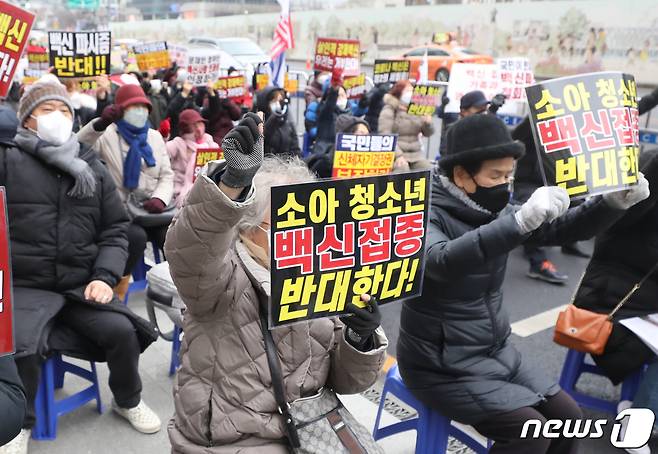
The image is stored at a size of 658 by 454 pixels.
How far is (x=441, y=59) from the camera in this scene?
18578 millimetres

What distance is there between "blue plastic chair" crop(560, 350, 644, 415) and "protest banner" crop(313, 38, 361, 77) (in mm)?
5898

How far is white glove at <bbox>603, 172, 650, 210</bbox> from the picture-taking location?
265 centimetres

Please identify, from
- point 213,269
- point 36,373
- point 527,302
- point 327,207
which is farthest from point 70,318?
point 527,302

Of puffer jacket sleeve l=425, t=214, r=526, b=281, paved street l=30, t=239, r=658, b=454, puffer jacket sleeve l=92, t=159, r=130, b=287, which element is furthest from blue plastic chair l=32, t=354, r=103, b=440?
puffer jacket sleeve l=425, t=214, r=526, b=281

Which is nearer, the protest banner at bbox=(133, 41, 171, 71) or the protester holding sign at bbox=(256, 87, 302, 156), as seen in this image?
the protester holding sign at bbox=(256, 87, 302, 156)

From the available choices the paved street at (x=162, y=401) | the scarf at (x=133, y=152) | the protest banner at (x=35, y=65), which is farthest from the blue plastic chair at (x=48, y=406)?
the protest banner at (x=35, y=65)

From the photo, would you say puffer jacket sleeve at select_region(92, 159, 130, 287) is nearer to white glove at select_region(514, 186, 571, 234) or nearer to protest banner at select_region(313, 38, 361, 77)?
white glove at select_region(514, 186, 571, 234)

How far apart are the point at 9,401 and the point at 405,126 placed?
625 centimetres

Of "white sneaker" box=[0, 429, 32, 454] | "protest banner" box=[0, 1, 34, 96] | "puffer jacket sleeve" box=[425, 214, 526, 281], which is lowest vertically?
"white sneaker" box=[0, 429, 32, 454]

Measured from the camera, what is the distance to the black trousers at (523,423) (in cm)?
243

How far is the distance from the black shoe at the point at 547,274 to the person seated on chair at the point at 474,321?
10.2 ft

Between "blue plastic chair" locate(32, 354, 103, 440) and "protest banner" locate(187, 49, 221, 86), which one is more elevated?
"protest banner" locate(187, 49, 221, 86)

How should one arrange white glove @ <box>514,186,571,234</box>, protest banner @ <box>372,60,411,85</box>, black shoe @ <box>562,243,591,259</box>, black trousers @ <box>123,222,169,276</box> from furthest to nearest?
1. protest banner @ <box>372,60,411,85</box>
2. black shoe @ <box>562,243,591,259</box>
3. black trousers @ <box>123,222,169,276</box>
4. white glove @ <box>514,186,571,234</box>

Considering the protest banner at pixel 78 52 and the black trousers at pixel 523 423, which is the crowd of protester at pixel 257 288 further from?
the protest banner at pixel 78 52
